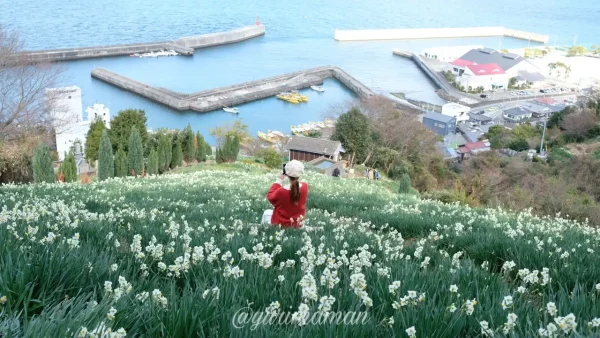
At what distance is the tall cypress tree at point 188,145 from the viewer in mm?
28719

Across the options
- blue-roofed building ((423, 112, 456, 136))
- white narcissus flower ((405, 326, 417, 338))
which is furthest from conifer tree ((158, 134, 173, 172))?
blue-roofed building ((423, 112, 456, 136))

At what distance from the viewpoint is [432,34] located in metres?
101

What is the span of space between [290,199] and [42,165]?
647 inches

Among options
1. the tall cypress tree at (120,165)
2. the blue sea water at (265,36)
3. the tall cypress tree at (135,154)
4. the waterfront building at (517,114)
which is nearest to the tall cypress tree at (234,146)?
the tall cypress tree at (135,154)

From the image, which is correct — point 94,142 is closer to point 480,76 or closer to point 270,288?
point 270,288

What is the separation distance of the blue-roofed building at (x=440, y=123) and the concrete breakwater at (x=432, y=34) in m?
43.3

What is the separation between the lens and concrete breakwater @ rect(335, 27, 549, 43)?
94375 mm

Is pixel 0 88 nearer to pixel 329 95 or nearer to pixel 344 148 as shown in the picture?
pixel 344 148

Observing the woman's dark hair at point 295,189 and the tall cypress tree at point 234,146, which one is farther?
the tall cypress tree at point 234,146

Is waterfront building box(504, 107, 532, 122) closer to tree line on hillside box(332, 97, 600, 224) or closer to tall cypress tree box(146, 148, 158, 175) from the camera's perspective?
→ tree line on hillside box(332, 97, 600, 224)

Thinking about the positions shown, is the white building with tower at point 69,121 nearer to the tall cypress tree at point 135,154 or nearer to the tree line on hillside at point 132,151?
the tree line on hillside at point 132,151

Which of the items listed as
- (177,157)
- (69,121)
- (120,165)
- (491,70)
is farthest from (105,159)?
(491,70)

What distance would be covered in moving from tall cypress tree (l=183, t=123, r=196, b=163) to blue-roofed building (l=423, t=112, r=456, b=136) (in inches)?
1135

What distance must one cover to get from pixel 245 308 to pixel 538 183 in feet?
72.5
